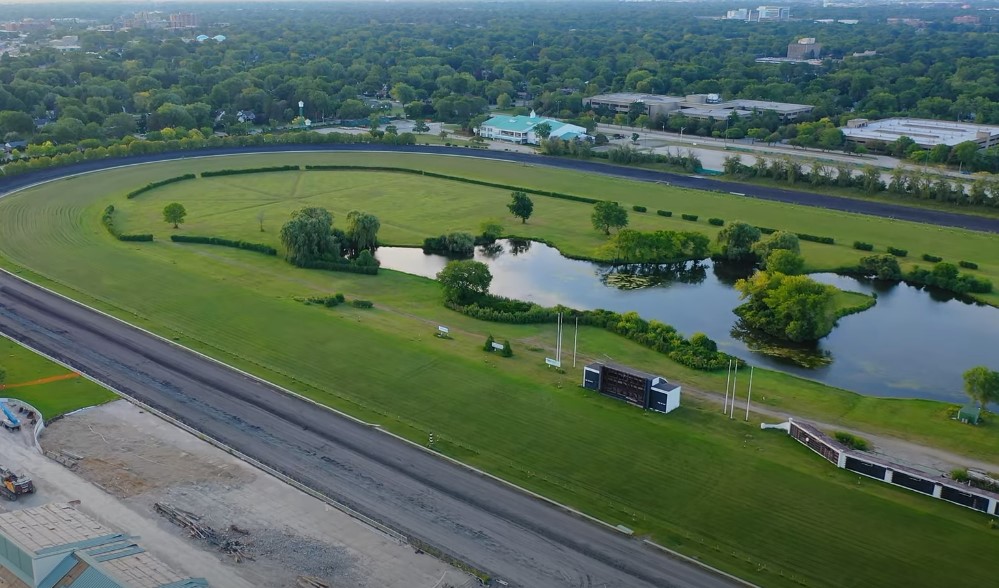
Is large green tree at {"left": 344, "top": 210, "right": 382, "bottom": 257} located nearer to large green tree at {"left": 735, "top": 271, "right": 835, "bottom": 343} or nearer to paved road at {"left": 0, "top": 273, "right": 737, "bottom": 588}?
paved road at {"left": 0, "top": 273, "right": 737, "bottom": 588}

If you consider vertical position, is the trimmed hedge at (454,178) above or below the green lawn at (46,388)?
above

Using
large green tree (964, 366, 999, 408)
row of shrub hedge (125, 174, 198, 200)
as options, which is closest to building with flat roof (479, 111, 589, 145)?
row of shrub hedge (125, 174, 198, 200)

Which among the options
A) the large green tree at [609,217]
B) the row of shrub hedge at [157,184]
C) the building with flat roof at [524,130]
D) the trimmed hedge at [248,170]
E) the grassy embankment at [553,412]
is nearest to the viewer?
the grassy embankment at [553,412]

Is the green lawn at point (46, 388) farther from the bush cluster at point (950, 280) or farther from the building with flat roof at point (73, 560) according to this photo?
the bush cluster at point (950, 280)

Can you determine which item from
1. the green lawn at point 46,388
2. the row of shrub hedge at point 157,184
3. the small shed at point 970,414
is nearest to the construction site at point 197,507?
the green lawn at point 46,388

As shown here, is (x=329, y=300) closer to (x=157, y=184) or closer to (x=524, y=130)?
(x=157, y=184)

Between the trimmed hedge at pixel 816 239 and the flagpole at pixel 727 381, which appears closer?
the flagpole at pixel 727 381
